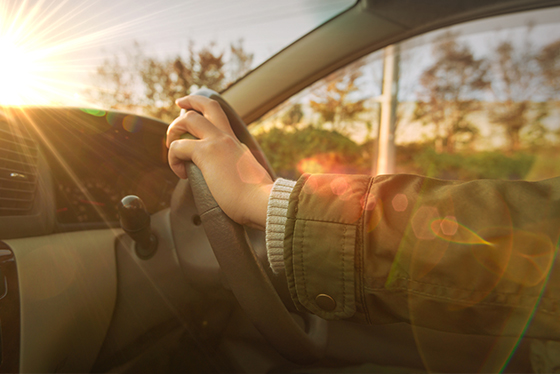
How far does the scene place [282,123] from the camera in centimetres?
228

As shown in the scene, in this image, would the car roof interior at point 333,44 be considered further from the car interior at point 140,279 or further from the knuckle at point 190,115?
the knuckle at point 190,115

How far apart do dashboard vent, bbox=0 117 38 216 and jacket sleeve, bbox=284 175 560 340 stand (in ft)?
2.78

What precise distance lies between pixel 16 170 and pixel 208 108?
2.01 ft

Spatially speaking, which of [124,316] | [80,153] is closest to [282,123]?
[80,153]

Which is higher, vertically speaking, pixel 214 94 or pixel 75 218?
pixel 214 94

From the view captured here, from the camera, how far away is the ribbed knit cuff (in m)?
0.73

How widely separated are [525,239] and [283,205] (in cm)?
45

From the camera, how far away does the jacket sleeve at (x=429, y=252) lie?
22.4 inches

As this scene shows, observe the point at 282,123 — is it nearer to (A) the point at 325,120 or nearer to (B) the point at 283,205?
(A) the point at 325,120

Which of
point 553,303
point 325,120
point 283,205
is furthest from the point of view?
point 325,120

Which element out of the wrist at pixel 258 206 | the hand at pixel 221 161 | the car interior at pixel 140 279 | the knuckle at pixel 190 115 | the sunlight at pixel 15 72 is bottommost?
the car interior at pixel 140 279

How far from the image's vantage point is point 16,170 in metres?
0.99

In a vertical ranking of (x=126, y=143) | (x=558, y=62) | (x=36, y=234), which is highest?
(x=558, y=62)

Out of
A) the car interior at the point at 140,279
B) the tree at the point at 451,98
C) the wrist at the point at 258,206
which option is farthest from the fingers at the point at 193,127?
the tree at the point at 451,98
